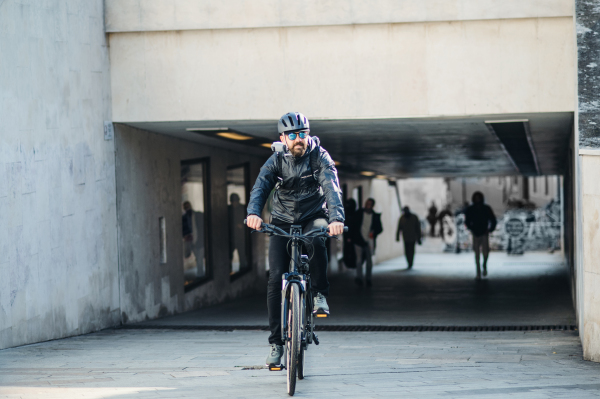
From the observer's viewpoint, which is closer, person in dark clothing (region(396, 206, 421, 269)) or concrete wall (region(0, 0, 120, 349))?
concrete wall (region(0, 0, 120, 349))

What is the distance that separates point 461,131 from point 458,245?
19.9 meters

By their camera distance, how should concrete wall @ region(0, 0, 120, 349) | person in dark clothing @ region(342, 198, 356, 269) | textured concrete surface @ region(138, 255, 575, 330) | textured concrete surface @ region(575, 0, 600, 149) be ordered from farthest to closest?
person in dark clothing @ region(342, 198, 356, 269)
textured concrete surface @ region(138, 255, 575, 330)
concrete wall @ region(0, 0, 120, 349)
textured concrete surface @ region(575, 0, 600, 149)

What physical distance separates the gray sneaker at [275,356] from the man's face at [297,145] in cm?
134

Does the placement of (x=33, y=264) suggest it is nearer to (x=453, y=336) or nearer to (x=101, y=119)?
(x=101, y=119)

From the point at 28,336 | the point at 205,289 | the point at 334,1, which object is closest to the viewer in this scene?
the point at 28,336

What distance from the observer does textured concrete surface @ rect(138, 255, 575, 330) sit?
10.2m

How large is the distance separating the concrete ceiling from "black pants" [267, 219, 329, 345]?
165 inches

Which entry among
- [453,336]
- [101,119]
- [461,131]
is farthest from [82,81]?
[461,131]

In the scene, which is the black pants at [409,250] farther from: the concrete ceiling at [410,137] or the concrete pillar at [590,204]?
the concrete pillar at [590,204]

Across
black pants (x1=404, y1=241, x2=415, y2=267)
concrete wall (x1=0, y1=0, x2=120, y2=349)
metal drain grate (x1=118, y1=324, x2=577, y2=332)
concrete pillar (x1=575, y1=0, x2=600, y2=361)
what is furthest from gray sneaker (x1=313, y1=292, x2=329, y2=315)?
black pants (x1=404, y1=241, x2=415, y2=267)

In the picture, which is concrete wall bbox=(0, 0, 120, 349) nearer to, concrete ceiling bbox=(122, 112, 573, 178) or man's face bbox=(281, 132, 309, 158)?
concrete ceiling bbox=(122, 112, 573, 178)

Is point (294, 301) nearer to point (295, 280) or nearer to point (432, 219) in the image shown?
point (295, 280)

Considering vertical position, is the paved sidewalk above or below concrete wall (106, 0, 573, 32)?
below

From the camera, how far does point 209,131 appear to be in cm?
1076
